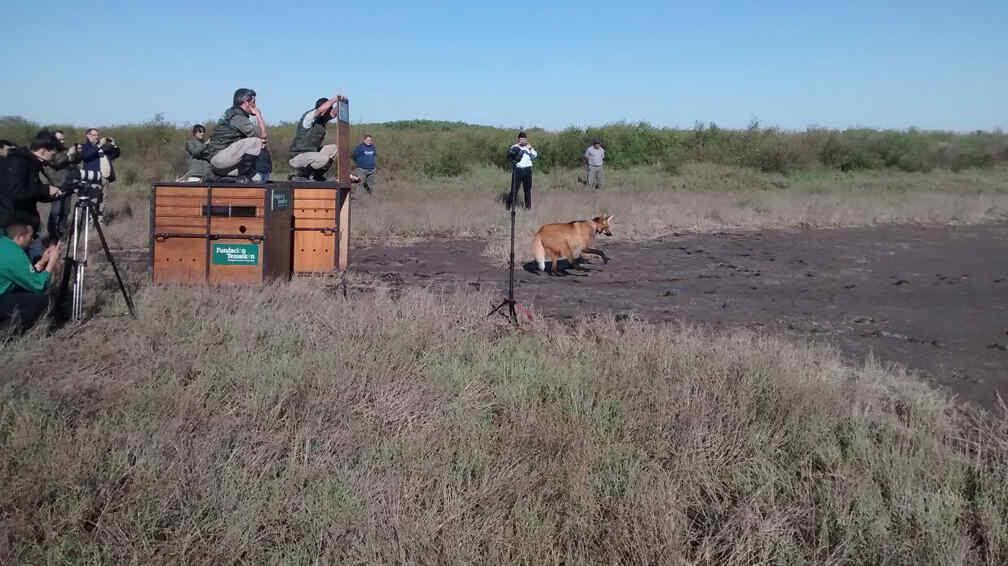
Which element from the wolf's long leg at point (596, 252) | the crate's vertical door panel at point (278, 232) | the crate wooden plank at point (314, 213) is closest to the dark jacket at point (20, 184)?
the crate's vertical door panel at point (278, 232)

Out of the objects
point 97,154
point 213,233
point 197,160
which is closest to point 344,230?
point 213,233

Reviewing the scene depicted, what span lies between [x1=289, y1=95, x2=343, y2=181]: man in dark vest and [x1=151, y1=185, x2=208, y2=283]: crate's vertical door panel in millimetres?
1805

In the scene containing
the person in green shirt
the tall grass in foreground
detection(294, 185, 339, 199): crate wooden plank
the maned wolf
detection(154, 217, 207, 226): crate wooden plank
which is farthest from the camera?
the maned wolf

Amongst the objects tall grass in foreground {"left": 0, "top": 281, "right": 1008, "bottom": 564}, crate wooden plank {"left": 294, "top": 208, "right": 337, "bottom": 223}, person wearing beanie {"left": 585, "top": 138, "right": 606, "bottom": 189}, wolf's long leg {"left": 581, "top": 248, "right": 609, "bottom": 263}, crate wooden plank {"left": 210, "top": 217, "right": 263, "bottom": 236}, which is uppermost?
person wearing beanie {"left": 585, "top": 138, "right": 606, "bottom": 189}

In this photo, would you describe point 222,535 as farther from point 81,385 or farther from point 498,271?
point 498,271

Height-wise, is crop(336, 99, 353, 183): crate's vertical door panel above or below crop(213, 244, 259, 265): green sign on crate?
above

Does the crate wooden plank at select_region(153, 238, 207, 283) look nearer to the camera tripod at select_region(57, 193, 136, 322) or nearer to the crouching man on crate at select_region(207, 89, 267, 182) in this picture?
the crouching man on crate at select_region(207, 89, 267, 182)

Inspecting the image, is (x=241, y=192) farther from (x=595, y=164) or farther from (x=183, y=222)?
(x=595, y=164)

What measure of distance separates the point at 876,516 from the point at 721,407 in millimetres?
1423

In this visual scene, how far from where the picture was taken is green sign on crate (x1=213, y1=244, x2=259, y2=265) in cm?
961

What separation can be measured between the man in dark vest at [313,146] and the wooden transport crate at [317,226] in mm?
686

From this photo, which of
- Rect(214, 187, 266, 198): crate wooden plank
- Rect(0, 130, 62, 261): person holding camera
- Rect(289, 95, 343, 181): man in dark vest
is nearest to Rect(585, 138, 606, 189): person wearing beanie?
Rect(289, 95, 343, 181): man in dark vest

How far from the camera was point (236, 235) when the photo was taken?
9578 mm

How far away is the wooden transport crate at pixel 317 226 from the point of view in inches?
417
